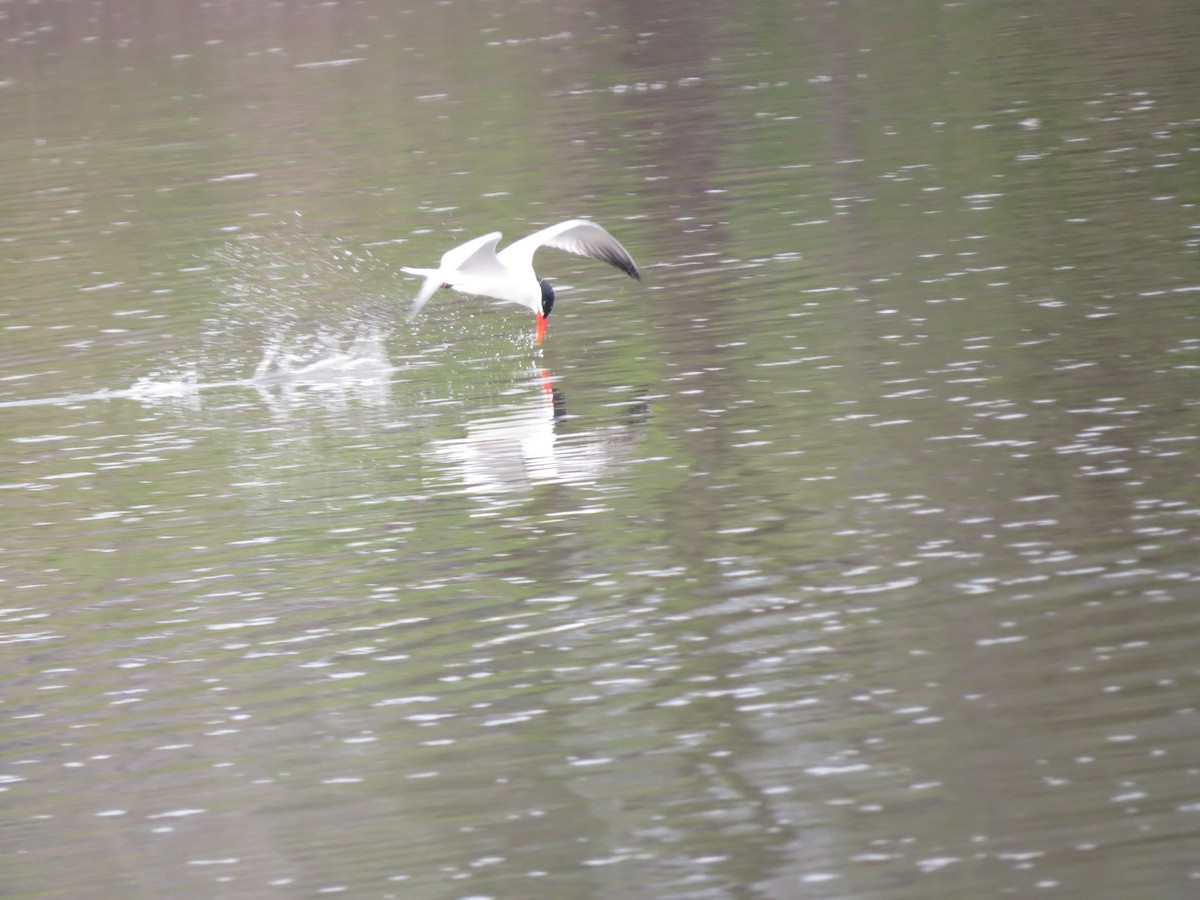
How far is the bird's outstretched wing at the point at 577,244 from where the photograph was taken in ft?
56.4

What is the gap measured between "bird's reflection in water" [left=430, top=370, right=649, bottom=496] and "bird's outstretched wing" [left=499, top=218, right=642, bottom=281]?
2.02 m

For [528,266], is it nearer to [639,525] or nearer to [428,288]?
[428,288]

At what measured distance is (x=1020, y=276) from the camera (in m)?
17.4

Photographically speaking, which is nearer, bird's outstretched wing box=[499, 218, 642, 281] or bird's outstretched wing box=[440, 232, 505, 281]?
bird's outstretched wing box=[440, 232, 505, 281]

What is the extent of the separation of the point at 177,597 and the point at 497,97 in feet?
72.9

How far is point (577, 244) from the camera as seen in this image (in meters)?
17.6

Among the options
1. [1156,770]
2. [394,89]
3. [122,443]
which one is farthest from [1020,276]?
[394,89]

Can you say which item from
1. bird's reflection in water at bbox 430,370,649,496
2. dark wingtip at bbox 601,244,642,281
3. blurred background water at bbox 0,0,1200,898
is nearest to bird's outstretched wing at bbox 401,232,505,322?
blurred background water at bbox 0,0,1200,898

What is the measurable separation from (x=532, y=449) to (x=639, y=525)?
2171 mm

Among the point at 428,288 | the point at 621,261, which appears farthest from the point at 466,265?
the point at 621,261

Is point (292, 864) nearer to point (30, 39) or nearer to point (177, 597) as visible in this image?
point (177, 597)

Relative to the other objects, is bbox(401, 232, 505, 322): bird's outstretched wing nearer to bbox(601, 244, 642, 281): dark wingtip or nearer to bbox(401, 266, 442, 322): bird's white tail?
bbox(401, 266, 442, 322): bird's white tail

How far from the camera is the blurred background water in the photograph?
854 cm

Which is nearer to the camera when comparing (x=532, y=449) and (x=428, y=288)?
(x=532, y=449)
